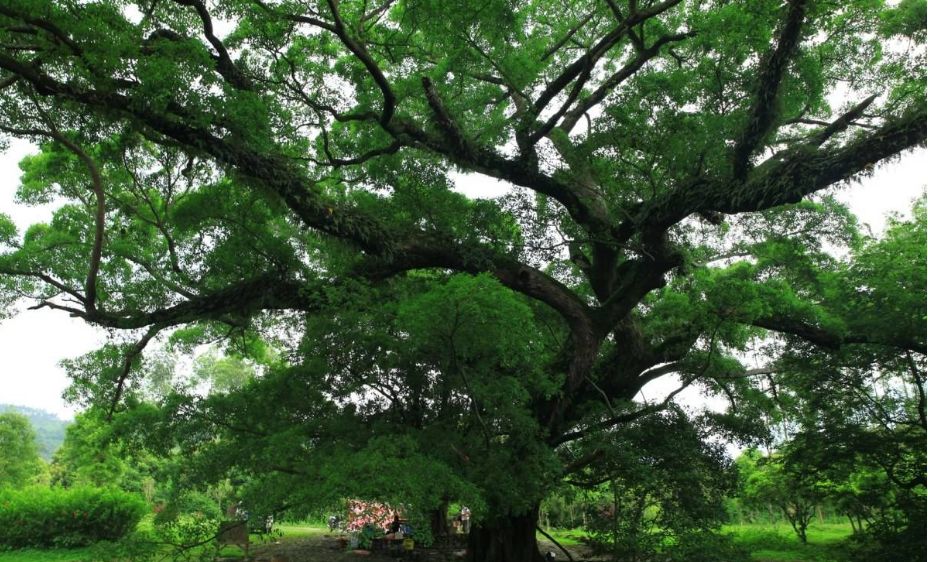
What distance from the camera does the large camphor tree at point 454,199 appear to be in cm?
534

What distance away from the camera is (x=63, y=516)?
12086 millimetres

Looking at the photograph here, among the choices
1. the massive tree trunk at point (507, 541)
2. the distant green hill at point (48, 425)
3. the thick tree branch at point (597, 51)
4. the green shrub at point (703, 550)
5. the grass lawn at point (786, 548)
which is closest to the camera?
the thick tree branch at point (597, 51)

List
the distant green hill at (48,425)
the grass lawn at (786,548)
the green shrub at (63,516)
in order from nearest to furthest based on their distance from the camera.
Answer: the grass lawn at (786,548), the green shrub at (63,516), the distant green hill at (48,425)

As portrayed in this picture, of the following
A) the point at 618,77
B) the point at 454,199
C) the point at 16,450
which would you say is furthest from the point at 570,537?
the point at 16,450

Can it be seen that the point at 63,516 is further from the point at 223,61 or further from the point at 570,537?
the point at 223,61

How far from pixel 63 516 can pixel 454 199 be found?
1110 cm

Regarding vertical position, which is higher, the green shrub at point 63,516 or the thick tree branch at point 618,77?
the thick tree branch at point 618,77

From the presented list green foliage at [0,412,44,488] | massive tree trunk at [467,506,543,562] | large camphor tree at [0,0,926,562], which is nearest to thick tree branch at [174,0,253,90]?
large camphor tree at [0,0,926,562]

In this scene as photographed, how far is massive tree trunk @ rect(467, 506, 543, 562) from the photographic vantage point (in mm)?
8297

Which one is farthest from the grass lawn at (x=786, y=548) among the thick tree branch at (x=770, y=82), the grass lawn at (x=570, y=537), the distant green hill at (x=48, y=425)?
the distant green hill at (x=48, y=425)

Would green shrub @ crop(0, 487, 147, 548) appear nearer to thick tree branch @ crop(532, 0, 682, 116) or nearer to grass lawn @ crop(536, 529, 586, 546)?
grass lawn @ crop(536, 529, 586, 546)

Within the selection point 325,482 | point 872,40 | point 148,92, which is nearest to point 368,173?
point 148,92

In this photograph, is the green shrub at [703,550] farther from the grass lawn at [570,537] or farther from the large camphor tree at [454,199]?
the grass lawn at [570,537]

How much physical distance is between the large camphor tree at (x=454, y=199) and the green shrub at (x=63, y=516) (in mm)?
5452
